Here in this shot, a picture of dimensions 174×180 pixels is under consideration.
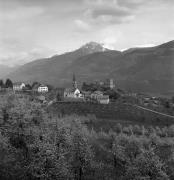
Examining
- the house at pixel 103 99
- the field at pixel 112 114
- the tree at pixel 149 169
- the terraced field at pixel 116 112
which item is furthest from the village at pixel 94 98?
the tree at pixel 149 169

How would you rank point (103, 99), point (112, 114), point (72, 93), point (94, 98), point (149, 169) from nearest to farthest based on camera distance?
1. point (149, 169)
2. point (112, 114)
3. point (103, 99)
4. point (94, 98)
5. point (72, 93)

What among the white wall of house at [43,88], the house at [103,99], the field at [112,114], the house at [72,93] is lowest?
the field at [112,114]

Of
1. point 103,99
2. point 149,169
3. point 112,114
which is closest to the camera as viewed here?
point 149,169

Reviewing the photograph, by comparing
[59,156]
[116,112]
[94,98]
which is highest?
[94,98]

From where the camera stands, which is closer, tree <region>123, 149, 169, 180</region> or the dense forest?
tree <region>123, 149, 169, 180</region>

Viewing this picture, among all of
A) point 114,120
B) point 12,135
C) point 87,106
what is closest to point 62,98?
point 87,106

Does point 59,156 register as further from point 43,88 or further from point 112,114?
point 43,88

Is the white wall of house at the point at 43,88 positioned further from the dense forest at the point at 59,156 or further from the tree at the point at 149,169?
the tree at the point at 149,169

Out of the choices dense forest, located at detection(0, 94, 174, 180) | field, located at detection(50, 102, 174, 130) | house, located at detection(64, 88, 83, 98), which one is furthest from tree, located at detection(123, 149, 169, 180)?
house, located at detection(64, 88, 83, 98)

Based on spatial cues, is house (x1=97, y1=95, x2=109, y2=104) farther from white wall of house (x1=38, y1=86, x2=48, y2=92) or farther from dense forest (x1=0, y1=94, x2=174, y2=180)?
dense forest (x1=0, y1=94, x2=174, y2=180)

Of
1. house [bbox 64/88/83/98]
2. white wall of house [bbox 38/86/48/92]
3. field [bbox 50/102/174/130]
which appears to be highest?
A: white wall of house [bbox 38/86/48/92]

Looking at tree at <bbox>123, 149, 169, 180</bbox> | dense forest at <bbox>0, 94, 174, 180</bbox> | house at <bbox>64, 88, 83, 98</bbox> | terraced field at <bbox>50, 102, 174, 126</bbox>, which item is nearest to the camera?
tree at <bbox>123, 149, 169, 180</bbox>

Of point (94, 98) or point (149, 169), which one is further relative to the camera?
point (94, 98)

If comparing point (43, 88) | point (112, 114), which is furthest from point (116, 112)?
point (43, 88)
